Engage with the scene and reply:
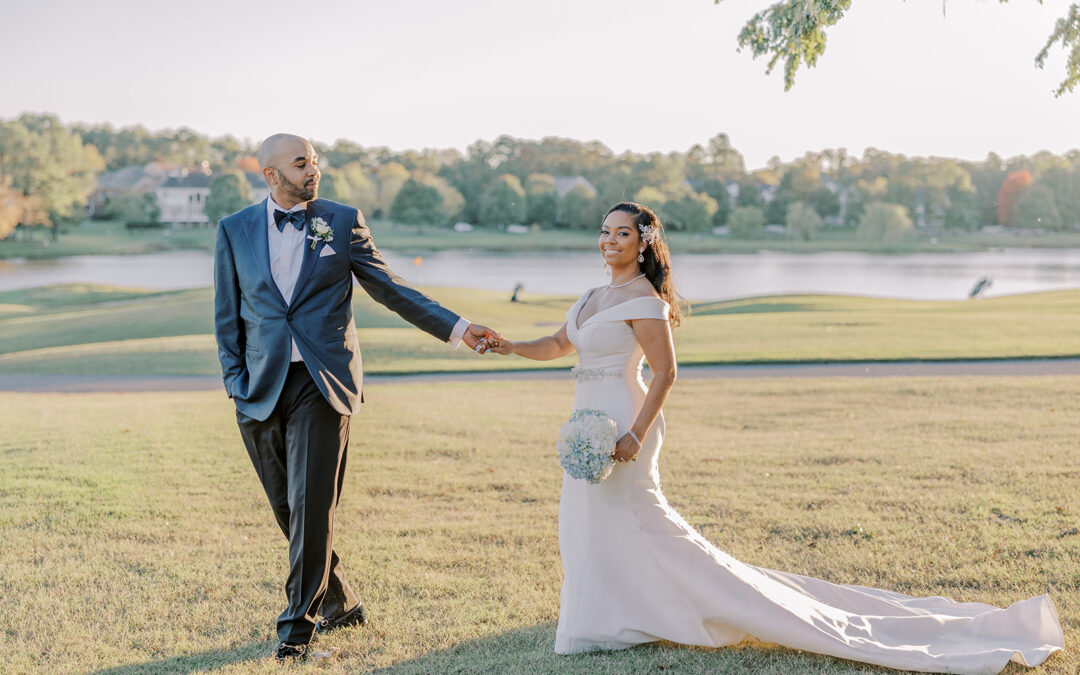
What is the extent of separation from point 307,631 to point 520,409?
320 inches

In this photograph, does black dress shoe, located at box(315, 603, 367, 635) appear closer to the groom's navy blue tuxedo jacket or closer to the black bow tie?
the groom's navy blue tuxedo jacket

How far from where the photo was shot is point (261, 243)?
14.4 feet

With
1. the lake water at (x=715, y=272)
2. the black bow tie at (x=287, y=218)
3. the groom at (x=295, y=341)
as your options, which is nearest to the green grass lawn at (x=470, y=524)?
the groom at (x=295, y=341)

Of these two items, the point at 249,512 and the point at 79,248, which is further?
the point at 79,248

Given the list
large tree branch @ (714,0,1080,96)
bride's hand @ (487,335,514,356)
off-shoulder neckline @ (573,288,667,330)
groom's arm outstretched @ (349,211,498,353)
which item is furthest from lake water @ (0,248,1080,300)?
off-shoulder neckline @ (573,288,667,330)

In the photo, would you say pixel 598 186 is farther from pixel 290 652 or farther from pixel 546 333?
pixel 290 652

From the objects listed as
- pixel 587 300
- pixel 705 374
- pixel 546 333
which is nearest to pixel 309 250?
pixel 587 300

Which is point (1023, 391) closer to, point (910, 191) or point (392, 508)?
point (392, 508)

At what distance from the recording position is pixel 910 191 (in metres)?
100

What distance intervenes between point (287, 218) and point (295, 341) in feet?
2.08

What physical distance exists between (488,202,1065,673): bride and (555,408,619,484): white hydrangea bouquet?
12cm

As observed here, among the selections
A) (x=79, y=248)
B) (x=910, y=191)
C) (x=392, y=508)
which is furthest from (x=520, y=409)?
(x=910, y=191)

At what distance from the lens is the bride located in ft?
14.0

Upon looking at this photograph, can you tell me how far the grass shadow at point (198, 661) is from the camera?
4348 millimetres
